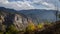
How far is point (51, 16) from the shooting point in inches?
643

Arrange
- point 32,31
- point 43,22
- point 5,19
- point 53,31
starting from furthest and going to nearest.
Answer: point 5,19, point 43,22, point 32,31, point 53,31

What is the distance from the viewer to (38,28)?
15086 mm

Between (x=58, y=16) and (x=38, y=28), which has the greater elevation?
(x=58, y=16)

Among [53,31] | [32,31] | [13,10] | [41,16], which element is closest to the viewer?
[53,31]

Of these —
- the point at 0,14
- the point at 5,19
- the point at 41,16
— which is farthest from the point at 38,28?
the point at 0,14

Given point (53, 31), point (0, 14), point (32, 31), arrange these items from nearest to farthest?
point (53, 31)
point (32, 31)
point (0, 14)

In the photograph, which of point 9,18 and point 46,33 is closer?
point 46,33

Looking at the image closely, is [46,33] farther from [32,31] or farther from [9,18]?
[9,18]

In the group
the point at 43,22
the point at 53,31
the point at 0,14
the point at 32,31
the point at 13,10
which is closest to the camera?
the point at 53,31

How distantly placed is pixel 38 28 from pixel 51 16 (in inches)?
83.3

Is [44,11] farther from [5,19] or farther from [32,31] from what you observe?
[5,19]

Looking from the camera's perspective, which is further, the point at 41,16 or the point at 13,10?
the point at 13,10

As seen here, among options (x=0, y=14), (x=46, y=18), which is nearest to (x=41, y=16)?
(x=46, y=18)

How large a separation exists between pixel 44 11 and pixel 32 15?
131 centimetres
